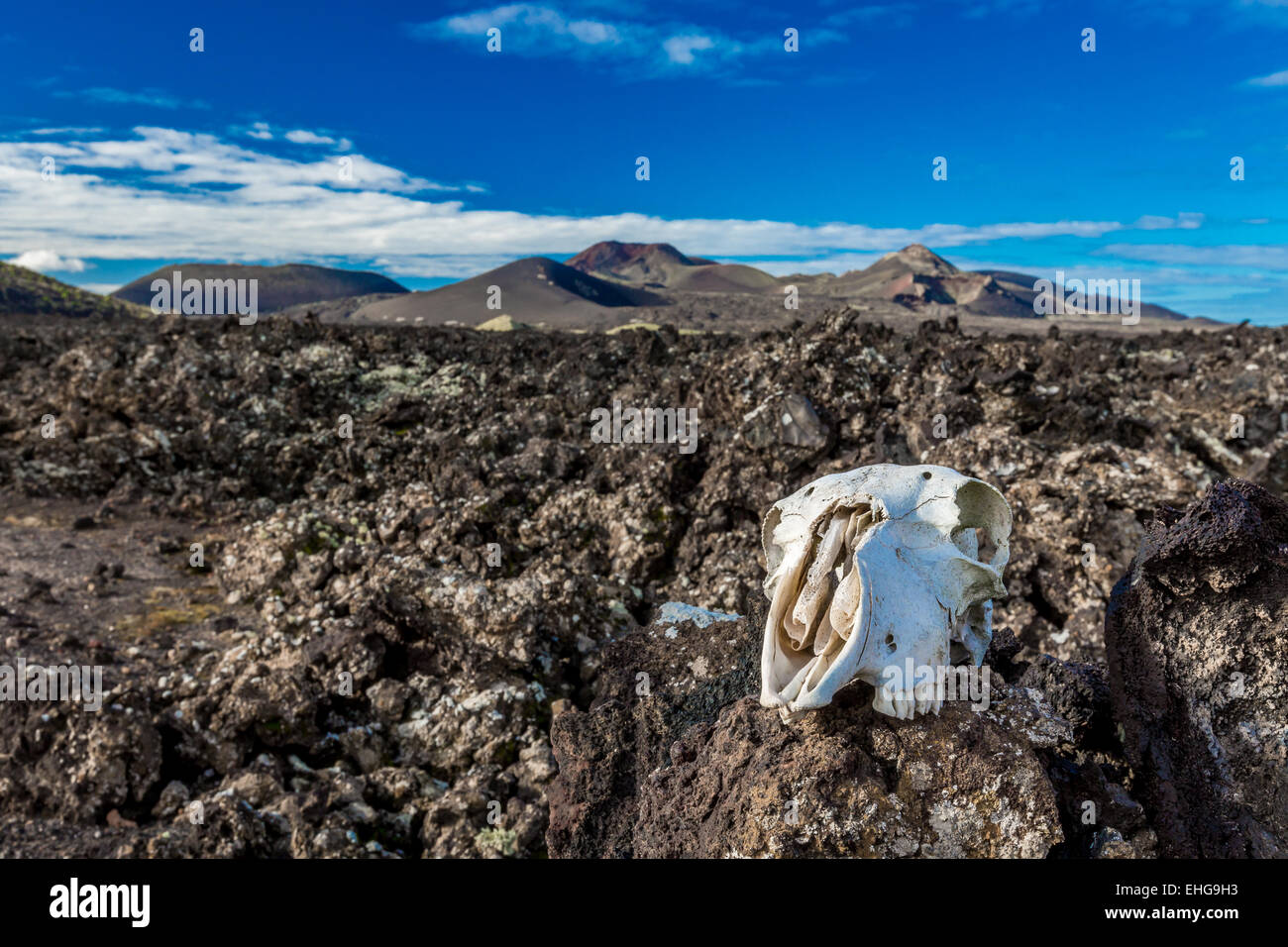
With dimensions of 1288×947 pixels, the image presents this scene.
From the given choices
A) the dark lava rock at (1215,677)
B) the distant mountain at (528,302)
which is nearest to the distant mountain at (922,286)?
the distant mountain at (528,302)

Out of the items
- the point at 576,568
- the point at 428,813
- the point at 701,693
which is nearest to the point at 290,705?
the point at 428,813

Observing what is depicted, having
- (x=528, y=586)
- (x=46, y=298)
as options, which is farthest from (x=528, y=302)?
(x=528, y=586)

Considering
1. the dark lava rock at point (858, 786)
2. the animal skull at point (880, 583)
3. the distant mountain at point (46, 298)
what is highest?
the distant mountain at point (46, 298)

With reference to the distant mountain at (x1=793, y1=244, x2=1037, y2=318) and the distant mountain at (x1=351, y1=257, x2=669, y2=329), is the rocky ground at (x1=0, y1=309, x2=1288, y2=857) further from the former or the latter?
the distant mountain at (x1=793, y1=244, x2=1037, y2=318)

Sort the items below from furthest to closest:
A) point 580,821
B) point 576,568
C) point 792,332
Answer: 1. point 792,332
2. point 576,568
3. point 580,821

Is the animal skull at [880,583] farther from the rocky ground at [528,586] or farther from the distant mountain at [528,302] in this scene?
the distant mountain at [528,302]
